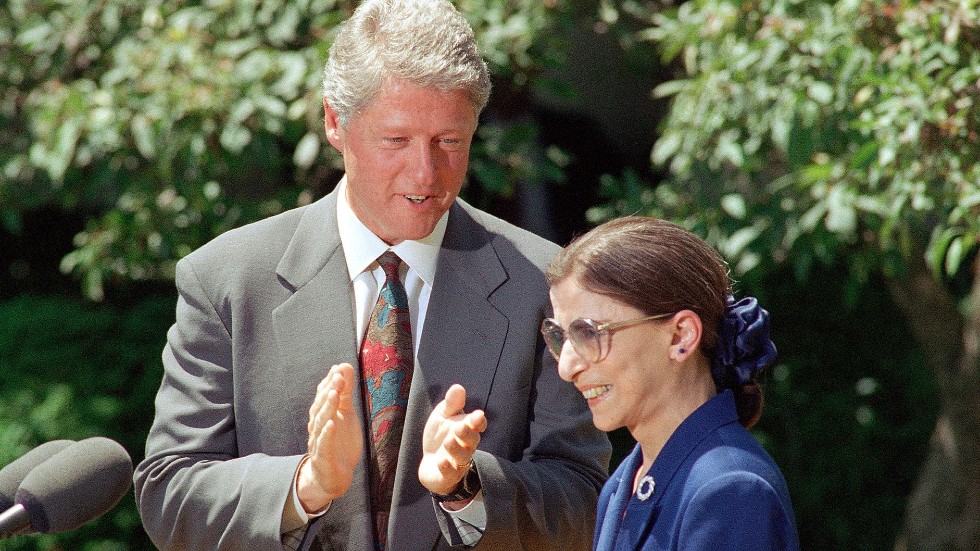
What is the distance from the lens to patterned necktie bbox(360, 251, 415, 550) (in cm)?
240

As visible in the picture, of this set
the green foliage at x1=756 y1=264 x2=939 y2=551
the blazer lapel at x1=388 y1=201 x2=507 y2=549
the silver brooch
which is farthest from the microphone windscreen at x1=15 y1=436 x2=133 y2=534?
the green foliage at x1=756 y1=264 x2=939 y2=551

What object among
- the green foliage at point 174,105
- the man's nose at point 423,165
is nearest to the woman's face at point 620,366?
the man's nose at point 423,165

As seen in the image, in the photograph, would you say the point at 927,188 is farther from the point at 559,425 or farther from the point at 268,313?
the point at 268,313

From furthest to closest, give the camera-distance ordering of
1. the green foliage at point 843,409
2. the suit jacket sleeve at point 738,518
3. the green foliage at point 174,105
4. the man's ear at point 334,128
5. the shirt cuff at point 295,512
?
the green foliage at point 843,409
the green foliage at point 174,105
the man's ear at point 334,128
the shirt cuff at point 295,512
the suit jacket sleeve at point 738,518

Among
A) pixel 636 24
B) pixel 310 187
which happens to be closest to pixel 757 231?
pixel 636 24

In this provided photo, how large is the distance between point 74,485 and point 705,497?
3.25 ft

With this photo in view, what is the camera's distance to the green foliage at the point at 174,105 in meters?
4.59

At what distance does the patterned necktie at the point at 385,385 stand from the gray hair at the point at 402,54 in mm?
391

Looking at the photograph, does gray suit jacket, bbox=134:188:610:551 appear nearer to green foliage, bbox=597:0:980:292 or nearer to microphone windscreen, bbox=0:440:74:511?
microphone windscreen, bbox=0:440:74:511

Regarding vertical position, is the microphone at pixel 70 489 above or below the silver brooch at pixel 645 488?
above

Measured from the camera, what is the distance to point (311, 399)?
240 centimetres

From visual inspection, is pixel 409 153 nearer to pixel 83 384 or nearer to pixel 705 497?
pixel 705 497

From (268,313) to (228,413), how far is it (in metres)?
0.21

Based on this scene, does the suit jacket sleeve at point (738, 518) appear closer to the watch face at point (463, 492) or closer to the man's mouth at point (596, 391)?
the man's mouth at point (596, 391)
